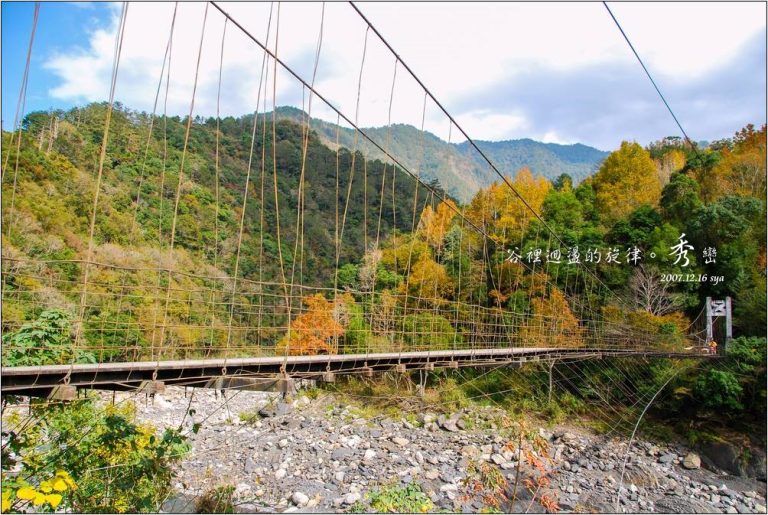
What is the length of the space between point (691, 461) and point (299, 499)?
569cm

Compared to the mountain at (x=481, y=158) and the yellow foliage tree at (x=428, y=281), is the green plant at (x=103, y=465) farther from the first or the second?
the mountain at (x=481, y=158)

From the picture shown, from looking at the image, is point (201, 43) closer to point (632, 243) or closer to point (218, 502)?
point (218, 502)

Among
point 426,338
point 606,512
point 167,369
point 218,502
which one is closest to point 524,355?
point 606,512

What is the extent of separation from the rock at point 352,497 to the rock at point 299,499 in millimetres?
466

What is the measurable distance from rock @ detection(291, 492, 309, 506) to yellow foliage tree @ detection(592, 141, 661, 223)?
10.9 meters

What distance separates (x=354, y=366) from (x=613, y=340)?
7.38 meters

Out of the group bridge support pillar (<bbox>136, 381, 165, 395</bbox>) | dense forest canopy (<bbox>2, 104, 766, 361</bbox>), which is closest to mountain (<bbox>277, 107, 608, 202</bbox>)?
dense forest canopy (<bbox>2, 104, 766, 361</bbox>)

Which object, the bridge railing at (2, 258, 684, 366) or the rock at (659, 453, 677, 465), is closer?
the bridge railing at (2, 258, 684, 366)

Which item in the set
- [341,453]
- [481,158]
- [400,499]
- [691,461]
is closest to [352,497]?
[400,499]

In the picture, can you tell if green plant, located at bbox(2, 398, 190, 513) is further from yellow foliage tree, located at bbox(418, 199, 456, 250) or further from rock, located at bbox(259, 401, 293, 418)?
rock, located at bbox(259, 401, 293, 418)

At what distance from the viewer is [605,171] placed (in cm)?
1591

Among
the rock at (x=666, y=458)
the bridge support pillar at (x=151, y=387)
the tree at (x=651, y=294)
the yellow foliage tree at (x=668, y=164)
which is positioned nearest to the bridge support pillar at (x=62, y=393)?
the bridge support pillar at (x=151, y=387)

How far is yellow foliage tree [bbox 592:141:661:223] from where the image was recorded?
14109 millimetres

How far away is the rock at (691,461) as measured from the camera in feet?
24.5
